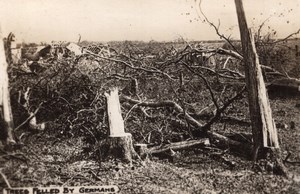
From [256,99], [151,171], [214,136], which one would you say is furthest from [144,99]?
[256,99]

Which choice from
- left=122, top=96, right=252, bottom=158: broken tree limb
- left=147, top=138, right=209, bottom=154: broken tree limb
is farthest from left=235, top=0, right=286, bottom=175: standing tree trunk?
left=147, top=138, right=209, bottom=154: broken tree limb

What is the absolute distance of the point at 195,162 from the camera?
Result: 4047mm

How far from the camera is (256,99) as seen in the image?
401 centimetres

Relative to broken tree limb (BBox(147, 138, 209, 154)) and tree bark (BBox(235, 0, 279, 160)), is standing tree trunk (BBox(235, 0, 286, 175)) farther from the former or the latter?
broken tree limb (BBox(147, 138, 209, 154))

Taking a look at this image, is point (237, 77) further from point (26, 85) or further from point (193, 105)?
point (26, 85)

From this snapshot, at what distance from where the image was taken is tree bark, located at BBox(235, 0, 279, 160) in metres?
3.96

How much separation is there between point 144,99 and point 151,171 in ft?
4.21

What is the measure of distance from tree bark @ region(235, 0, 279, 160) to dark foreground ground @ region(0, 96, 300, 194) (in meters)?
0.25

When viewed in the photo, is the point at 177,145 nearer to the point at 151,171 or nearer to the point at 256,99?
the point at 151,171

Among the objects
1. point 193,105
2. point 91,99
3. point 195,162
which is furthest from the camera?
point 193,105

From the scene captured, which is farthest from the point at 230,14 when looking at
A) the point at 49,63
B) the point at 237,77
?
the point at 49,63

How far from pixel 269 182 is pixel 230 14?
1745 mm

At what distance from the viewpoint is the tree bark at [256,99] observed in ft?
13.0

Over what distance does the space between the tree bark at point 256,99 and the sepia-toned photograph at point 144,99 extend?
0.01 meters
